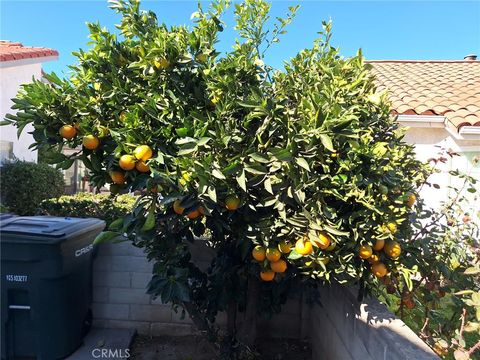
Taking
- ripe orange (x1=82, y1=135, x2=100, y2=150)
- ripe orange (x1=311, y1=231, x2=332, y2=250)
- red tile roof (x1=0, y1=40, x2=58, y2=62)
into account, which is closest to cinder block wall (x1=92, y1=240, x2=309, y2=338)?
ripe orange (x1=82, y1=135, x2=100, y2=150)

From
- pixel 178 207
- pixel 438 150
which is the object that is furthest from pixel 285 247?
pixel 438 150

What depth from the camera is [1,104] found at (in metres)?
8.01

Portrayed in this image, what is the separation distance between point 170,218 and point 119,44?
1087 millimetres

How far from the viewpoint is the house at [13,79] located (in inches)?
321

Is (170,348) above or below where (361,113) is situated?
below

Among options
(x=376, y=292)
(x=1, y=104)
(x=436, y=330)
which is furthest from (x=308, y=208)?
(x=1, y=104)

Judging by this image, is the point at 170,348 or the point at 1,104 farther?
the point at 1,104

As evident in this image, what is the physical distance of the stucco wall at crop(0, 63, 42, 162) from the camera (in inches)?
320

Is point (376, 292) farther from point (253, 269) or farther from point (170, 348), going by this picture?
point (170, 348)

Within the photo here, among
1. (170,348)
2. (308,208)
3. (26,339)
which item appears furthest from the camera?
(170,348)

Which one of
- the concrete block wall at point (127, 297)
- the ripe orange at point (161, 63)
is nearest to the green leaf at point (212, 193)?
the ripe orange at point (161, 63)

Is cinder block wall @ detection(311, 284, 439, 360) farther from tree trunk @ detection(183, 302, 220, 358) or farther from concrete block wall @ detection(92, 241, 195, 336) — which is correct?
concrete block wall @ detection(92, 241, 195, 336)

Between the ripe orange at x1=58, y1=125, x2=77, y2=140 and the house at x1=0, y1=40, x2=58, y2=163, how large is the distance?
20.8 feet

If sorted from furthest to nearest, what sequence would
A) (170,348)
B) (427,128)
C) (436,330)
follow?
(427,128) < (170,348) < (436,330)
